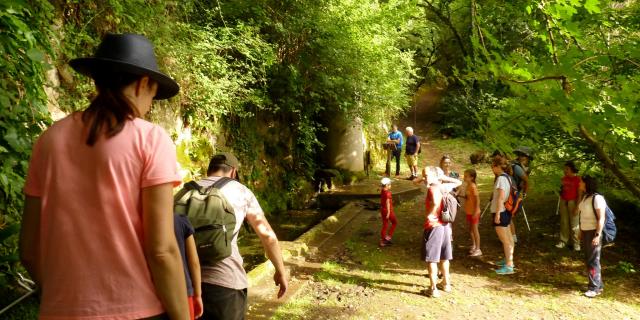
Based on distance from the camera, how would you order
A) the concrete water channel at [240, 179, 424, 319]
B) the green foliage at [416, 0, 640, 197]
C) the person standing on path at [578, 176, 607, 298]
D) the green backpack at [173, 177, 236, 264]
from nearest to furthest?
the green backpack at [173, 177, 236, 264] < the green foliage at [416, 0, 640, 197] < the concrete water channel at [240, 179, 424, 319] < the person standing on path at [578, 176, 607, 298]

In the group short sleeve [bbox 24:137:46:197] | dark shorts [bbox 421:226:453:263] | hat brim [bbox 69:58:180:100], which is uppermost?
hat brim [bbox 69:58:180:100]

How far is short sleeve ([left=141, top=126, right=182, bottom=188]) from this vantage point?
1486mm

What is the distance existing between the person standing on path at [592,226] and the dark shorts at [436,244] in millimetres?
1881

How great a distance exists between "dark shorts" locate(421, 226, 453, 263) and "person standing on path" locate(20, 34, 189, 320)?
4.85 meters

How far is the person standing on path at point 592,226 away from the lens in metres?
5.84

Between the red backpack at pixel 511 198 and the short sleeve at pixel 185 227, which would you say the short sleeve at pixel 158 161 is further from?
the red backpack at pixel 511 198

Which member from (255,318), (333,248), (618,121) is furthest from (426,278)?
(618,121)

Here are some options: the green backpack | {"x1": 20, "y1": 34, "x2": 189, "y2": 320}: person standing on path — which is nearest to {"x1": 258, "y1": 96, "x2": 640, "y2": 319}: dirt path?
the green backpack

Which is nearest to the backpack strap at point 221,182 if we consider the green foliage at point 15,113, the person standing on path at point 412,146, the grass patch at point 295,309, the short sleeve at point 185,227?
the short sleeve at point 185,227

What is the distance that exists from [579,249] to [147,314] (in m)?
8.13

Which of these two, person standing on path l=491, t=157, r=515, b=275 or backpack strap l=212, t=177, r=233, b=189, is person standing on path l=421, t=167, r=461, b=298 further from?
backpack strap l=212, t=177, r=233, b=189

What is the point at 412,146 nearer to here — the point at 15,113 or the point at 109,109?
the point at 15,113

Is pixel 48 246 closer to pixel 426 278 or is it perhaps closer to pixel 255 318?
pixel 255 318

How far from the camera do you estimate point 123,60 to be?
163cm
